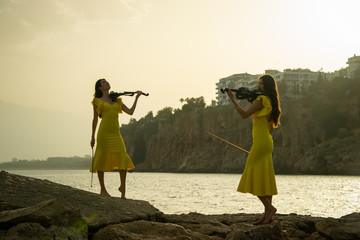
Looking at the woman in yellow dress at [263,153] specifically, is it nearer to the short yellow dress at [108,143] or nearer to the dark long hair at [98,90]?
the short yellow dress at [108,143]

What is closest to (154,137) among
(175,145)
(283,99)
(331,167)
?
(175,145)

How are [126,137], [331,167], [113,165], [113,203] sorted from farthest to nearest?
[126,137], [331,167], [113,165], [113,203]

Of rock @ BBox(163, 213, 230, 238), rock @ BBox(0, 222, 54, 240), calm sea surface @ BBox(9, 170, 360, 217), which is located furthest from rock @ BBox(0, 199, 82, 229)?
calm sea surface @ BBox(9, 170, 360, 217)

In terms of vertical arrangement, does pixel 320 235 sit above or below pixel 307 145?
below

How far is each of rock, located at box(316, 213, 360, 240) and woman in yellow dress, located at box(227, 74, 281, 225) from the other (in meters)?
0.82

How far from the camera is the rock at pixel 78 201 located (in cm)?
515

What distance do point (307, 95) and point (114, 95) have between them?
8883 cm

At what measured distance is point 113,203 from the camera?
6.05m

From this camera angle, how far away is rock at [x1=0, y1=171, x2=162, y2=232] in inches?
203

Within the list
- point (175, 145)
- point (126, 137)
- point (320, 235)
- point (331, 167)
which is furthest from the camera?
point (126, 137)

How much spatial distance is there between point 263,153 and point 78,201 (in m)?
2.86

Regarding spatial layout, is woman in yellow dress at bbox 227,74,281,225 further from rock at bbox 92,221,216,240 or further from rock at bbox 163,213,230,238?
rock at bbox 92,221,216,240

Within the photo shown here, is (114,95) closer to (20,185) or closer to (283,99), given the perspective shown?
(20,185)

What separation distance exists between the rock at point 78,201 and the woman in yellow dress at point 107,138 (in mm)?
1245
